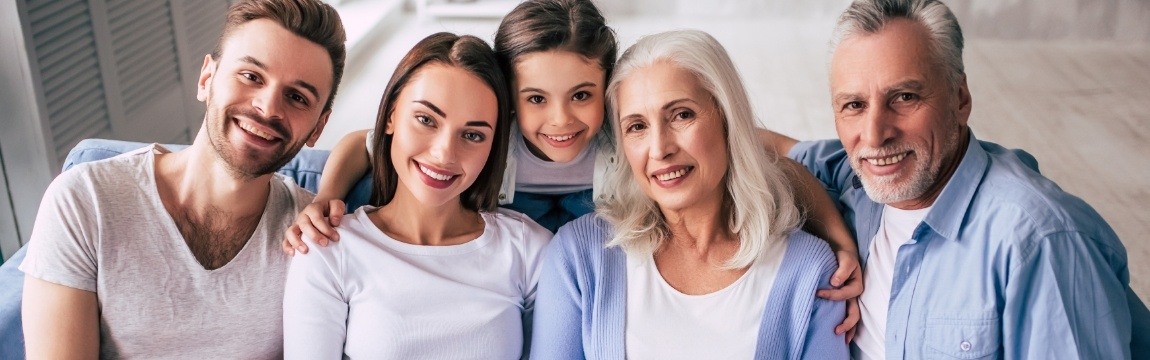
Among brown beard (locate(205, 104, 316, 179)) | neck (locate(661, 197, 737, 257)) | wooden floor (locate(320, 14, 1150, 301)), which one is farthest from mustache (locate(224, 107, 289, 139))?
wooden floor (locate(320, 14, 1150, 301))

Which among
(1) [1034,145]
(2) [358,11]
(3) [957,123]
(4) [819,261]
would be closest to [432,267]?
(4) [819,261]

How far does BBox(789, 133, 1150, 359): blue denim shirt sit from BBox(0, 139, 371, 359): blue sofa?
1117mm

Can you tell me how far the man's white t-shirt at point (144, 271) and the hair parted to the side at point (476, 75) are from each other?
0.80 ft

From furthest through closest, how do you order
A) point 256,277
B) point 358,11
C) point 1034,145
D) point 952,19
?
point 358,11 < point 1034,145 < point 256,277 < point 952,19

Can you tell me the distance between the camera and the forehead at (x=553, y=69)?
211 cm

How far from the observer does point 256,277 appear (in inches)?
76.0

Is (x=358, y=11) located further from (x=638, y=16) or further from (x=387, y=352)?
(x=387, y=352)

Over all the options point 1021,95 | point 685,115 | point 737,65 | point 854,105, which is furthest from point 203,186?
point 1021,95

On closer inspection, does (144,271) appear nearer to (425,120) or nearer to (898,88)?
(425,120)

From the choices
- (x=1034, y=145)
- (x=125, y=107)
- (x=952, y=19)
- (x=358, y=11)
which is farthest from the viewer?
(x=358, y=11)

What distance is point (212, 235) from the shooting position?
1.92 meters

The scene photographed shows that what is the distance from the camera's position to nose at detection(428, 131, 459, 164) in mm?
1879

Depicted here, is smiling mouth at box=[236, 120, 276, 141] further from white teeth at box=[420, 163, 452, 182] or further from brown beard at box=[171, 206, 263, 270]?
white teeth at box=[420, 163, 452, 182]

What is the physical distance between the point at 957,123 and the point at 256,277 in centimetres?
127
